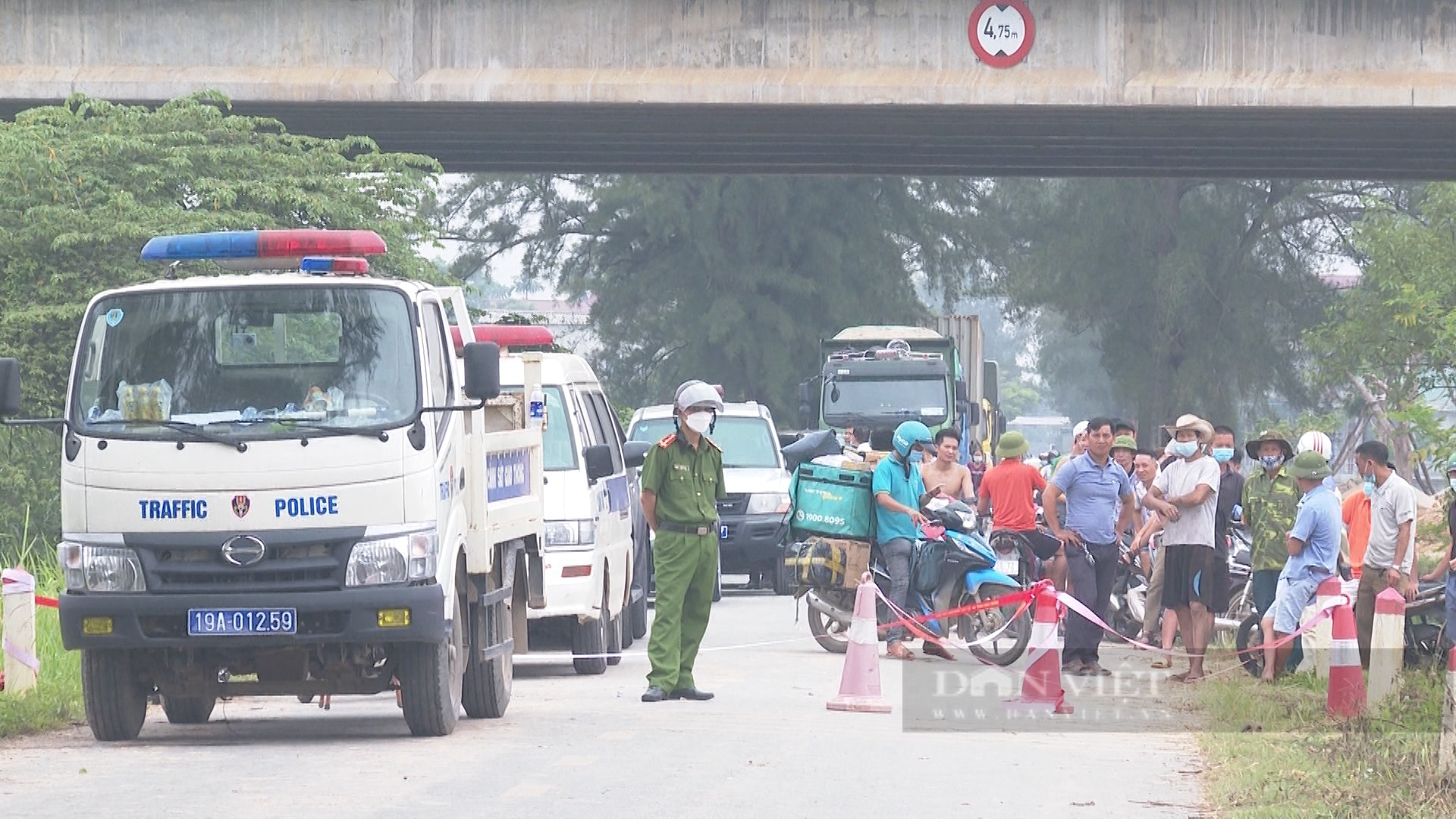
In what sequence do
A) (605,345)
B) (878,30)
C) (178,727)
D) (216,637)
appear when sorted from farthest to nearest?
(605,345)
(878,30)
(178,727)
(216,637)

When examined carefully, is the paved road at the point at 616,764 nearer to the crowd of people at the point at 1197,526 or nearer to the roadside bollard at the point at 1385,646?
the roadside bollard at the point at 1385,646

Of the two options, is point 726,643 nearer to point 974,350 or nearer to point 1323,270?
point 974,350

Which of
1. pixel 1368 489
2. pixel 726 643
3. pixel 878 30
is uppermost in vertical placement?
pixel 878 30

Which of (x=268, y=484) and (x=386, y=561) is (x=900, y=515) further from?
(x=268, y=484)

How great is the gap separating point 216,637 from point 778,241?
1655 inches

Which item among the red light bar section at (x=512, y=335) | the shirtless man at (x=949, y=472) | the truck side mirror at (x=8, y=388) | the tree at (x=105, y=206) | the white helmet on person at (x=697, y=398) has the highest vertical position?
the tree at (x=105, y=206)

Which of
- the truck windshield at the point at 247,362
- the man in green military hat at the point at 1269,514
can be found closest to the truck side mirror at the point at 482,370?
the truck windshield at the point at 247,362

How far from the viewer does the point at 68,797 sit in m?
8.62

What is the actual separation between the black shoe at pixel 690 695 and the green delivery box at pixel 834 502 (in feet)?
12.0

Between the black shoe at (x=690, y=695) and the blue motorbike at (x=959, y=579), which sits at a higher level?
the blue motorbike at (x=959, y=579)

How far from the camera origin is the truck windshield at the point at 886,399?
106 ft

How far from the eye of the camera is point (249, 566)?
10.2m

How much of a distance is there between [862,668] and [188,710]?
3700 millimetres

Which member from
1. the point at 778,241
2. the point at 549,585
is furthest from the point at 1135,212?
the point at 549,585
